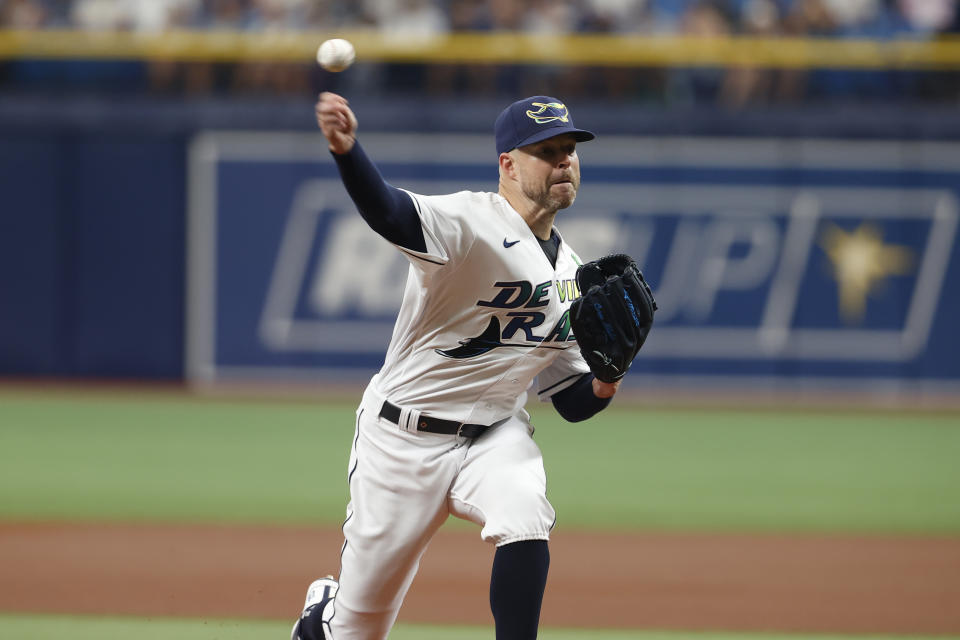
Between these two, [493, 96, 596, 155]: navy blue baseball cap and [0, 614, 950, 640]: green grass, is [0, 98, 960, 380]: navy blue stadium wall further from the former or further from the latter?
[493, 96, 596, 155]: navy blue baseball cap

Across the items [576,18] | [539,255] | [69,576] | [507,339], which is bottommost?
[69,576]

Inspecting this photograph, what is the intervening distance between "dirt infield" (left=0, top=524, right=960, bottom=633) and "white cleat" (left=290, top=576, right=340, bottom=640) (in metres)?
1.20

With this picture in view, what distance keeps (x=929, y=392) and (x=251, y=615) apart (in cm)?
1083

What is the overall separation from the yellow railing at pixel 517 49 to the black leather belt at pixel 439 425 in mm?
10976

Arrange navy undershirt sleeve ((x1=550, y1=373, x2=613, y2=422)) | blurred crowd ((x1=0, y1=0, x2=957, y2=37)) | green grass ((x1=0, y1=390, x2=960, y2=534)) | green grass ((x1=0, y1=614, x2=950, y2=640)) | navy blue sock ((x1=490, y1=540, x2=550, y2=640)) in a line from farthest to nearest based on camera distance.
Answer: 1. blurred crowd ((x1=0, y1=0, x2=957, y2=37))
2. green grass ((x1=0, y1=390, x2=960, y2=534))
3. green grass ((x1=0, y1=614, x2=950, y2=640))
4. navy undershirt sleeve ((x1=550, y1=373, x2=613, y2=422))
5. navy blue sock ((x1=490, y1=540, x2=550, y2=640))

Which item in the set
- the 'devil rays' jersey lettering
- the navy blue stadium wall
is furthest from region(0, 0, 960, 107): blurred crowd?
the 'devil rays' jersey lettering

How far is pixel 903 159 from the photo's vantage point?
572 inches

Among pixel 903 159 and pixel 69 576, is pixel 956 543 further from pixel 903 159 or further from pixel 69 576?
pixel 903 159

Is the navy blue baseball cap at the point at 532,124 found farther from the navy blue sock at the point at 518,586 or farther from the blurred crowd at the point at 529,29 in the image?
the blurred crowd at the point at 529,29

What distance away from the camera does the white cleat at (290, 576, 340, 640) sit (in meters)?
4.18

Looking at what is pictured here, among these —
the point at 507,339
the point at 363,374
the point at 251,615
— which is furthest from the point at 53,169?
the point at 507,339

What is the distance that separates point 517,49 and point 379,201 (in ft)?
37.5

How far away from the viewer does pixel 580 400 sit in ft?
14.6

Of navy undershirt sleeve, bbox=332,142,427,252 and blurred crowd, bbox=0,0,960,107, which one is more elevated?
blurred crowd, bbox=0,0,960,107
